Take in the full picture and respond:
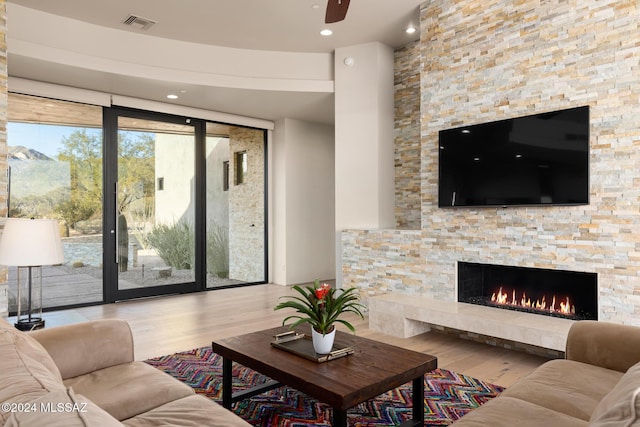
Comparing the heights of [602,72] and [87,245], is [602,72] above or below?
above

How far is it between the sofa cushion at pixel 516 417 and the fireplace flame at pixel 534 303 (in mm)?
2168

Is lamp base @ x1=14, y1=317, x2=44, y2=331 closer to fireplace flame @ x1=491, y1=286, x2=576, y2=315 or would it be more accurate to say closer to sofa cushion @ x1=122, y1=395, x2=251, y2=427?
sofa cushion @ x1=122, y1=395, x2=251, y2=427

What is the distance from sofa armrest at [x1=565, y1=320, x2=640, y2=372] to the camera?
1.86 m

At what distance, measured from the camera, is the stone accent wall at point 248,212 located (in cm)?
654

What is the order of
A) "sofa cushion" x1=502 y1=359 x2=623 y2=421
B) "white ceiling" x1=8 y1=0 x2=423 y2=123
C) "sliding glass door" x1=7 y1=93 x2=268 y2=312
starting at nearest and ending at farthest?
"sofa cushion" x1=502 y1=359 x2=623 y2=421
"white ceiling" x1=8 y1=0 x2=423 y2=123
"sliding glass door" x1=7 y1=93 x2=268 y2=312

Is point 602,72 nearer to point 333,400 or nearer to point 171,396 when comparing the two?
point 333,400

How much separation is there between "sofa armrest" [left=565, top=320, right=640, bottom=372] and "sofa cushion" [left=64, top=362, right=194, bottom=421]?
1.71 metres

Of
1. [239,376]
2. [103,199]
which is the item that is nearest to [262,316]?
[239,376]

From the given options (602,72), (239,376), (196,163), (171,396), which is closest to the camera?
(171,396)

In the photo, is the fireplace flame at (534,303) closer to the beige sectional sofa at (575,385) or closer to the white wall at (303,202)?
the beige sectional sofa at (575,385)

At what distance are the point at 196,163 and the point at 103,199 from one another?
1.33 meters

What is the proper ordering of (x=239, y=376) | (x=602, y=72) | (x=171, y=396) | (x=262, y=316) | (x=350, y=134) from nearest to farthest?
(x=171, y=396)
(x=239, y=376)
(x=602, y=72)
(x=262, y=316)
(x=350, y=134)

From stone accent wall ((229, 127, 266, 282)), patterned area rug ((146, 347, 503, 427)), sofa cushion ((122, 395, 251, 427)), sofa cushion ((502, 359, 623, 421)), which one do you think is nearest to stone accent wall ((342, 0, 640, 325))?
patterned area rug ((146, 347, 503, 427))

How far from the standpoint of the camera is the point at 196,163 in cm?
612
